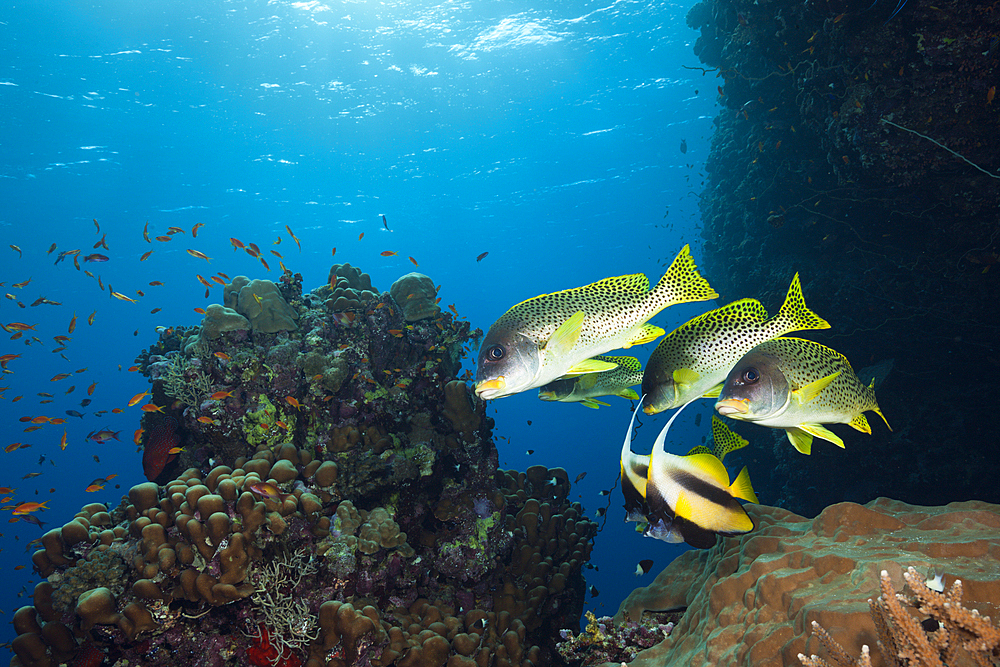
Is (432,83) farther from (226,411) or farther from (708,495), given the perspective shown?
(708,495)

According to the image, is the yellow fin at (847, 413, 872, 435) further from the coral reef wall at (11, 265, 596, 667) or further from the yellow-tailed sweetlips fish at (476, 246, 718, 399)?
the coral reef wall at (11, 265, 596, 667)

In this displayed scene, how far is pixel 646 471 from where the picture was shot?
2549mm

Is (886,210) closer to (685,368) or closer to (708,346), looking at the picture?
(708,346)

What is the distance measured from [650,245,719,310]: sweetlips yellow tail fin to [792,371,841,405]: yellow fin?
0.65 meters

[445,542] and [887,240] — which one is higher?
[887,240]

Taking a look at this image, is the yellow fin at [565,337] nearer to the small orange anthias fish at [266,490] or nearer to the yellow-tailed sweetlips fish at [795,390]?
the yellow-tailed sweetlips fish at [795,390]

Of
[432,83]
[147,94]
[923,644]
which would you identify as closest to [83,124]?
[147,94]

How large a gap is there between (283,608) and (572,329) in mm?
4495

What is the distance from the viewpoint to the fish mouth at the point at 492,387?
2.01m

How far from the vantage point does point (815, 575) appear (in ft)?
10.8

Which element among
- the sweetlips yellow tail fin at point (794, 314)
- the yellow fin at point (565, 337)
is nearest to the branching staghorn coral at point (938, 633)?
Result: the sweetlips yellow tail fin at point (794, 314)

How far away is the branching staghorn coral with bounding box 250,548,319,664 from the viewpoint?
13.9ft

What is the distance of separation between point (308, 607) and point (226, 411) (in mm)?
3157

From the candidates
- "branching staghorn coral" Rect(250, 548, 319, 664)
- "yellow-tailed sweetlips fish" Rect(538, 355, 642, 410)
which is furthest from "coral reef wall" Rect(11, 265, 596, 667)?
"yellow-tailed sweetlips fish" Rect(538, 355, 642, 410)
